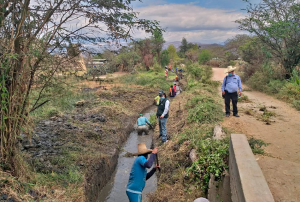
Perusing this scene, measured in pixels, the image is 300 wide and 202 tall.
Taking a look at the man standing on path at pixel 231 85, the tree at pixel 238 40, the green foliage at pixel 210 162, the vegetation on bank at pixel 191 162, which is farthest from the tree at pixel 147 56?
the green foliage at pixel 210 162

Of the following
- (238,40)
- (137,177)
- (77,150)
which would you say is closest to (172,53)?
(238,40)

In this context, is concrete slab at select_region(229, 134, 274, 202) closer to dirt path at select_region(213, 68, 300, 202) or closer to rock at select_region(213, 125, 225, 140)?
dirt path at select_region(213, 68, 300, 202)

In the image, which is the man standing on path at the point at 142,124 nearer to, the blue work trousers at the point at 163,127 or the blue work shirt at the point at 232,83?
the blue work trousers at the point at 163,127

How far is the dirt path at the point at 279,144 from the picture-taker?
3.71 metres

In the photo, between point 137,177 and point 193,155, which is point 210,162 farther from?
point 137,177

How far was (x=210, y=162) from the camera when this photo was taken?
17.0 ft

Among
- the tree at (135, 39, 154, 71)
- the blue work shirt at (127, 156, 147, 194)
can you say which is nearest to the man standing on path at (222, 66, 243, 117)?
the blue work shirt at (127, 156, 147, 194)

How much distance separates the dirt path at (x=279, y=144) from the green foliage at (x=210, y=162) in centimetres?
67

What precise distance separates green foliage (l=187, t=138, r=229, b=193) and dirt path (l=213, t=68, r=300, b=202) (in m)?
0.67

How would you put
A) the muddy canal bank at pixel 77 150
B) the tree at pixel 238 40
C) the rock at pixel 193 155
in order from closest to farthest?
the muddy canal bank at pixel 77 150
the rock at pixel 193 155
the tree at pixel 238 40

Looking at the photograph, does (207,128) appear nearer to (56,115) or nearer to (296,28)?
(56,115)

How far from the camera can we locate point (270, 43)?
15.4 meters

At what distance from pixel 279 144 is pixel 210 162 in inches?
82.6

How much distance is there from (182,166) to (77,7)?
4.70m
